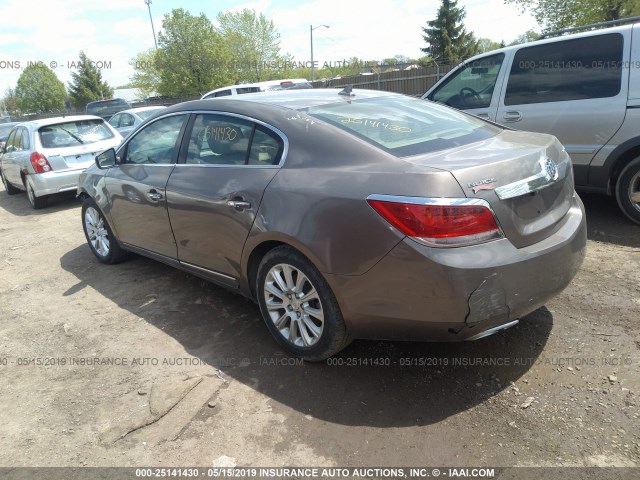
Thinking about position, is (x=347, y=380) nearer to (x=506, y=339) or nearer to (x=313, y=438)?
(x=313, y=438)

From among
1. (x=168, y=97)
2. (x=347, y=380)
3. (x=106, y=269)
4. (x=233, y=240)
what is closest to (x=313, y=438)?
(x=347, y=380)

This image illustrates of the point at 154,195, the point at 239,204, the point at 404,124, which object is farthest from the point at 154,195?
the point at 404,124

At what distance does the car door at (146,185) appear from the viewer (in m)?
3.94

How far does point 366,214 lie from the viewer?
2.49 meters

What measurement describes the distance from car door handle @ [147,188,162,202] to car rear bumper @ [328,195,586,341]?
6.38 feet

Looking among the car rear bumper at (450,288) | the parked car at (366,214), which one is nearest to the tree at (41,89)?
the parked car at (366,214)

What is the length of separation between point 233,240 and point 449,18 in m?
43.2

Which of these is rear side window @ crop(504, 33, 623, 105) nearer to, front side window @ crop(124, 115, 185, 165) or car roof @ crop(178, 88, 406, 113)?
car roof @ crop(178, 88, 406, 113)

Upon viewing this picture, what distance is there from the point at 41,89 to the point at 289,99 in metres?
61.3

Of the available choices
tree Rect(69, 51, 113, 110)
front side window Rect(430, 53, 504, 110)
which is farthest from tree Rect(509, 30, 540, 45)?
tree Rect(69, 51, 113, 110)

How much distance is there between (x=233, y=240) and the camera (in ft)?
10.7

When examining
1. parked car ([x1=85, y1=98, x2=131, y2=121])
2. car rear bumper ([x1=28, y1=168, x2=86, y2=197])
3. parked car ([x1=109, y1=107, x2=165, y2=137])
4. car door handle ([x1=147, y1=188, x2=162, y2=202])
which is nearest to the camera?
car door handle ([x1=147, y1=188, x2=162, y2=202])

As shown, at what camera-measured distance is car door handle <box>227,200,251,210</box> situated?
3.12m

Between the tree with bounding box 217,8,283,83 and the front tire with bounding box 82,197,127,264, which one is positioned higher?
the tree with bounding box 217,8,283,83
